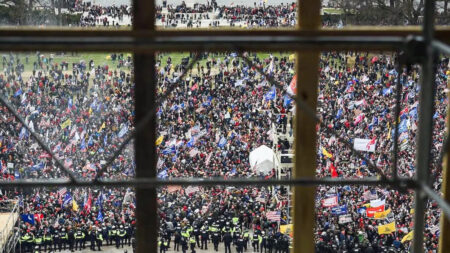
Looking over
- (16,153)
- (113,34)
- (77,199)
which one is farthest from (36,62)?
(113,34)

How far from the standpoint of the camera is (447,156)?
3.60m

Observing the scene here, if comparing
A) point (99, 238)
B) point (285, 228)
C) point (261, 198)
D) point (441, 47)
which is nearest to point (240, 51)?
point (441, 47)

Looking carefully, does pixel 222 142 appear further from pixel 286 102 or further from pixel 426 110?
pixel 426 110

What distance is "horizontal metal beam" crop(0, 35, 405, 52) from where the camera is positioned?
3.13 m

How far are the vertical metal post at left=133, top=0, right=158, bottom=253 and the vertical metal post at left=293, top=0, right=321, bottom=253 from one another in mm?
814

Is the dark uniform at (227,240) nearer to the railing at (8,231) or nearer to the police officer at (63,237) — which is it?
the police officer at (63,237)

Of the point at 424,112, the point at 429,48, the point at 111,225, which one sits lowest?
the point at 111,225

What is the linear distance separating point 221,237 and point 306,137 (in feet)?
39.3

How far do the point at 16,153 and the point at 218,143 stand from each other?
6378mm

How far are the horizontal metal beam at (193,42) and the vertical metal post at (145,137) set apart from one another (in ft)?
0.41

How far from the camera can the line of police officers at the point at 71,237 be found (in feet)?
47.6

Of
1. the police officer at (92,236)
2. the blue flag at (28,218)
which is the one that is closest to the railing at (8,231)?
the blue flag at (28,218)

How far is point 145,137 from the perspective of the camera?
349 centimetres

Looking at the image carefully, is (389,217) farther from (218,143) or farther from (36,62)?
(36,62)
